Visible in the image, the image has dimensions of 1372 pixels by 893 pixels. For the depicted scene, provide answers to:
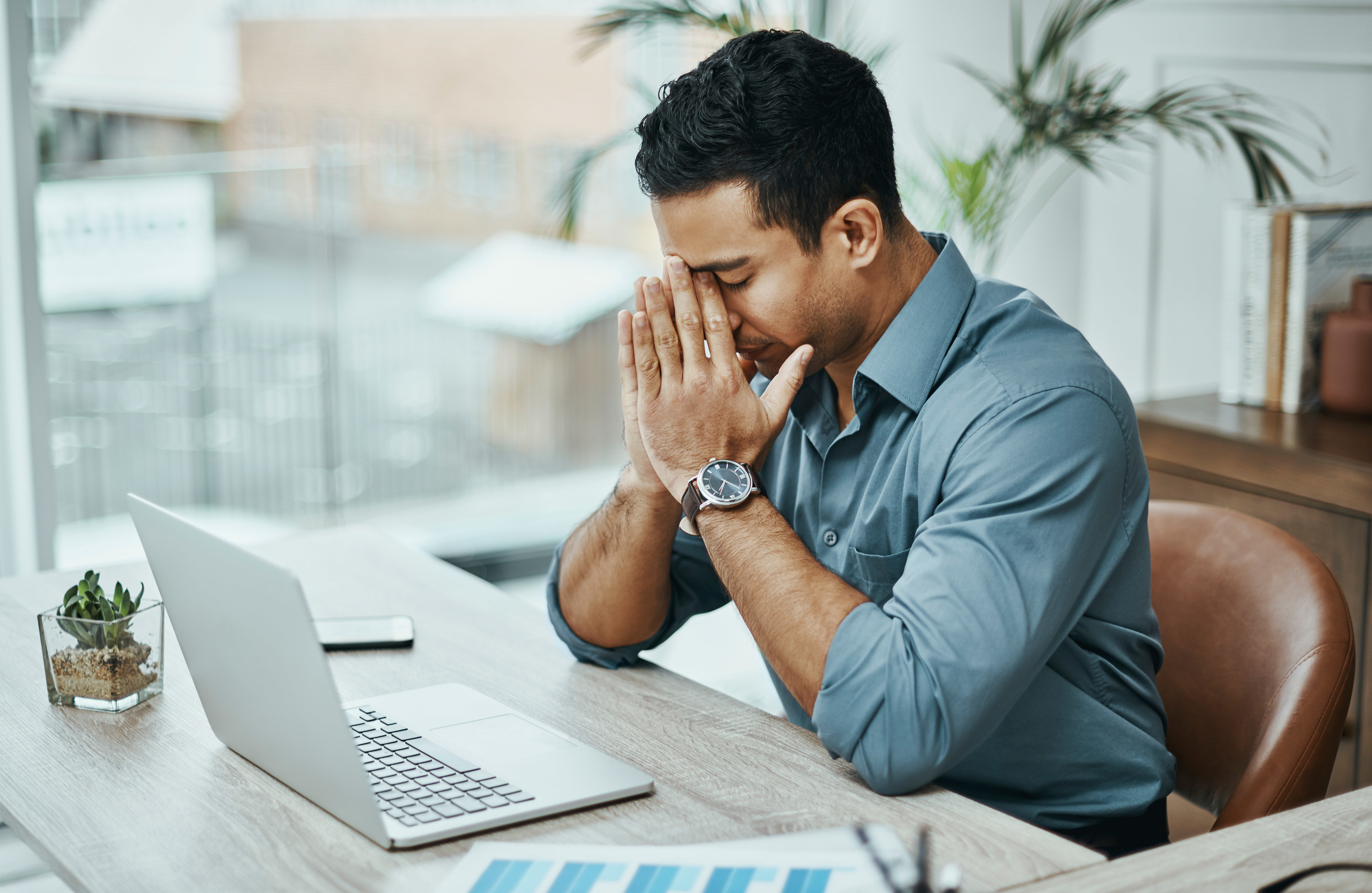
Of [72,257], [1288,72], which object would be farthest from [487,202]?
[1288,72]

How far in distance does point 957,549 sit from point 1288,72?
169 centimetres

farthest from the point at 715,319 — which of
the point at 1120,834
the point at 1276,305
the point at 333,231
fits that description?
the point at 333,231

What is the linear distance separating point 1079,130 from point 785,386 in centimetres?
140

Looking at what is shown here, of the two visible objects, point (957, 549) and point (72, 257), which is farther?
point (72, 257)

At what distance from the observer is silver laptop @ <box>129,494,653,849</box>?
948mm

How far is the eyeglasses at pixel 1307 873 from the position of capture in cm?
87

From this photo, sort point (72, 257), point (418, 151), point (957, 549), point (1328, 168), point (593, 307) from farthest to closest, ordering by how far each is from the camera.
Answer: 1. point (593, 307)
2. point (418, 151)
3. point (72, 257)
4. point (1328, 168)
5. point (957, 549)

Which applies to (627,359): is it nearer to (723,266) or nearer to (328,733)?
(723,266)

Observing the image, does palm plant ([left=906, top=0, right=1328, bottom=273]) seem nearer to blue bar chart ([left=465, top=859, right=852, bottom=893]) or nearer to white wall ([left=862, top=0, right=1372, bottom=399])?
white wall ([left=862, top=0, right=1372, bottom=399])

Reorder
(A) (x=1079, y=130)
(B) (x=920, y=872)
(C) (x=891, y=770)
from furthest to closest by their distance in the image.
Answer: (A) (x=1079, y=130) < (C) (x=891, y=770) < (B) (x=920, y=872)

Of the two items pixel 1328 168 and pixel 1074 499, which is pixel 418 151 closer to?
pixel 1328 168

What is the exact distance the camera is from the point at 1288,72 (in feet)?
7.75

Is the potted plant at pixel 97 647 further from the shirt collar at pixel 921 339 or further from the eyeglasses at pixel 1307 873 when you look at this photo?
the eyeglasses at pixel 1307 873

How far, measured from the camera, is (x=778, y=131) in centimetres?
127
